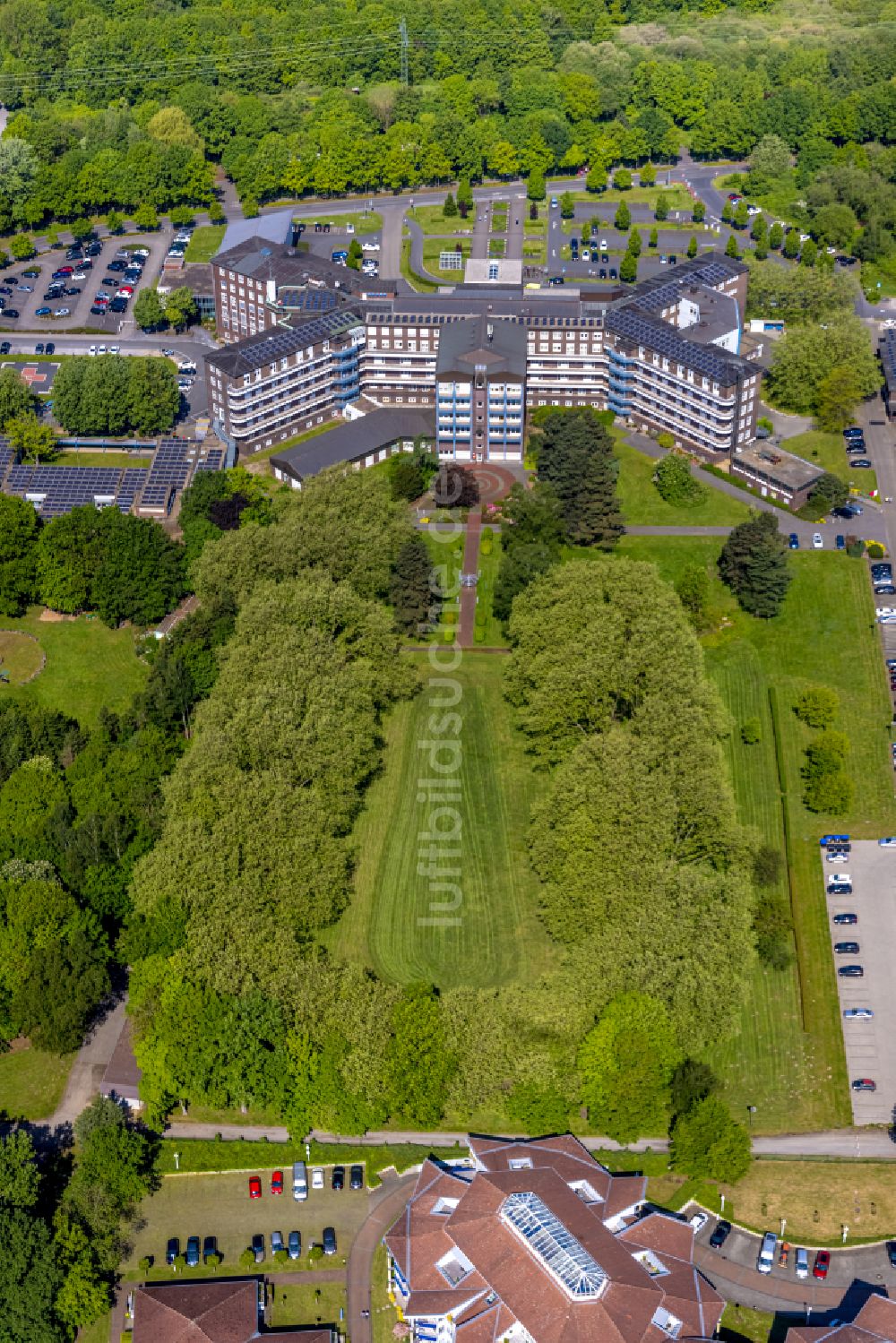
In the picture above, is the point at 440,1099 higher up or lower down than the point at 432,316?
lower down

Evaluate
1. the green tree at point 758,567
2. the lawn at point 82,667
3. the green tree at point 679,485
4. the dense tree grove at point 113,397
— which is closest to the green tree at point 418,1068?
the lawn at point 82,667

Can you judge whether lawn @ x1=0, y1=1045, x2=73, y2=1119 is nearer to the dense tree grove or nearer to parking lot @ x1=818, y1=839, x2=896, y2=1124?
parking lot @ x1=818, y1=839, x2=896, y2=1124

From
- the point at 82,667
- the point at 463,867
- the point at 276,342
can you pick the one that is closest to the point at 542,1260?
the point at 463,867

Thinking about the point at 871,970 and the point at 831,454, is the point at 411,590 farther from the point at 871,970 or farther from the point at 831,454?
the point at 831,454

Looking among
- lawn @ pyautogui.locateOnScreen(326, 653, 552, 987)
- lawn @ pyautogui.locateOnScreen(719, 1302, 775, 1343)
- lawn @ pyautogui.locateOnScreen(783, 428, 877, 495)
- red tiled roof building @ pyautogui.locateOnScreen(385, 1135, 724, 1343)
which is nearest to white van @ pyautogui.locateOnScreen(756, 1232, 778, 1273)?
lawn @ pyautogui.locateOnScreen(719, 1302, 775, 1343)

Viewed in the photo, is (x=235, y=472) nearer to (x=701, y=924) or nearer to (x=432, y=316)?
(x=432, y=316)

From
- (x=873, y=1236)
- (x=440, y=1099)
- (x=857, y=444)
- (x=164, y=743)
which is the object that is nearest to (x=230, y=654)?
(x=164, y=743)
